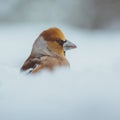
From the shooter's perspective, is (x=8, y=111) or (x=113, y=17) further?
(x=113, y=17)

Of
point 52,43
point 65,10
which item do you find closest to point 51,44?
point 52,43

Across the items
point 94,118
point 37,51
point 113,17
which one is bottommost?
point 94,118

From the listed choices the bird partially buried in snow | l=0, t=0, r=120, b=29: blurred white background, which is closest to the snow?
the bird partially buried in snow

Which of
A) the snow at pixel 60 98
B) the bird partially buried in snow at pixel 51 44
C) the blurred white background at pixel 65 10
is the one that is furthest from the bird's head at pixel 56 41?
the blurred white background at pixel 65 10

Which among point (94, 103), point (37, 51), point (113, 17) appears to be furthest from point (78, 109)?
point (113, 17)

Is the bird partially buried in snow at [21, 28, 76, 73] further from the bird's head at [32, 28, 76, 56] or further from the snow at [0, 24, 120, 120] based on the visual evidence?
the snow at [0, 24, 120, 120]

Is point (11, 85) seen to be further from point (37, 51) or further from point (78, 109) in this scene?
point (37, 51)

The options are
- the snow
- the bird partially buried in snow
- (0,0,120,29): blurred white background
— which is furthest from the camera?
(0,0,120,29): blurred white background

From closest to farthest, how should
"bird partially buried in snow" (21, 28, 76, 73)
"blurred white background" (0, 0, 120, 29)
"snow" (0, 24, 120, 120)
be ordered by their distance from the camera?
"snow" (0, 24, 120, 120)
"bird partially buried in snow" (21, 28, 76, 73)
"blurred white background" (0, 0, 120, 29)
